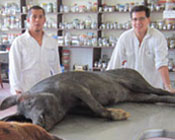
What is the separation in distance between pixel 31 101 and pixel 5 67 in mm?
5465

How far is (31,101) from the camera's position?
1.18 m

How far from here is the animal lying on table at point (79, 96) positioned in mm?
1162

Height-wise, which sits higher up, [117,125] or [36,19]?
[36,19]

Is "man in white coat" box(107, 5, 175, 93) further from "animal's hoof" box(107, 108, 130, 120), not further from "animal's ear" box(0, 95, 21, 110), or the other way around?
"animal's ear" box(0, 95, 21, 110)

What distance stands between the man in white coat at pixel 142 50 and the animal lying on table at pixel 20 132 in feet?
6.20

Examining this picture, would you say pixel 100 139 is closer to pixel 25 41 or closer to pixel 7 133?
pixel 7 133

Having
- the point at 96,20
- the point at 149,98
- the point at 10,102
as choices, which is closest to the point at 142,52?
the point at 149,98

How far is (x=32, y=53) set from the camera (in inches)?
94.0

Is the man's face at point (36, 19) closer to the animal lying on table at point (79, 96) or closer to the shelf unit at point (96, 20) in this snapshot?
the animal lying on table at point (79, 96)

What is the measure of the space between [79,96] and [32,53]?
124 cm

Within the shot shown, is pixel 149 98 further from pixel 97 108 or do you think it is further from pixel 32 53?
pixel 32 53

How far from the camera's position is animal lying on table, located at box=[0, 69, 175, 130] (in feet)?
3.81

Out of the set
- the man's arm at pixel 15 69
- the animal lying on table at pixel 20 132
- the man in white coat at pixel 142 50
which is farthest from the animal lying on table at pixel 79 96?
the man's arm at pixel 15 69

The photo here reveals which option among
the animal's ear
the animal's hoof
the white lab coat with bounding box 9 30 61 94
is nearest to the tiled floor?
the animal's hoof
